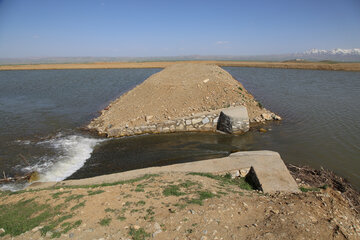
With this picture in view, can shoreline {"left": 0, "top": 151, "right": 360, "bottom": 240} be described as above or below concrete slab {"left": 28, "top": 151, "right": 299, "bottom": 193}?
above

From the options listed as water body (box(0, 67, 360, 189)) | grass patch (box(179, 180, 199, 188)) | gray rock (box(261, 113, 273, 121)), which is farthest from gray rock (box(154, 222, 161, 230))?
gray rock (box(261, 113, 273, 121))

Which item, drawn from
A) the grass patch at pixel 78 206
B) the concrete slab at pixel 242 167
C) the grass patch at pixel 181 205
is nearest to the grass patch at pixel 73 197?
the grass patch at pixel 78 206

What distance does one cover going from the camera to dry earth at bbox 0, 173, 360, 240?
15.8 ft

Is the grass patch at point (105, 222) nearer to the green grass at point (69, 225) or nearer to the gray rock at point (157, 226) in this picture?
the green grass at point (69, 225)

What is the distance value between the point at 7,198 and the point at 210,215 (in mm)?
6529

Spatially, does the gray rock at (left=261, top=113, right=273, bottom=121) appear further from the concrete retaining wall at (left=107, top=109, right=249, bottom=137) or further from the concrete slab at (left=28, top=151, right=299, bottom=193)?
the concrete slab at (left=28, top=151, right=299, bottom=193)

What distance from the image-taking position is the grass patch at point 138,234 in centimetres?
465

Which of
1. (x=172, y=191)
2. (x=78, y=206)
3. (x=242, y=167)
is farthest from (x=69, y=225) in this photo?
(x=242, y=167)

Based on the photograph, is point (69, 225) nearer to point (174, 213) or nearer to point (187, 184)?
point (174, 213)

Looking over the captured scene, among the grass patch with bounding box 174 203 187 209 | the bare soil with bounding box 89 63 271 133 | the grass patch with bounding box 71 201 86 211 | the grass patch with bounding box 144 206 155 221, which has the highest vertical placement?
the bare soil with bounding box 89 63 271 133

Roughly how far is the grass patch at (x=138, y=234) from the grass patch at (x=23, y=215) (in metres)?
2.32

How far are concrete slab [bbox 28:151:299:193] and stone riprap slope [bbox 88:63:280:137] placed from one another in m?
5.72

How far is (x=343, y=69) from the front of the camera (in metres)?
49.5

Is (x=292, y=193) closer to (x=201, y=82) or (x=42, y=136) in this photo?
(x=201, y=82)
